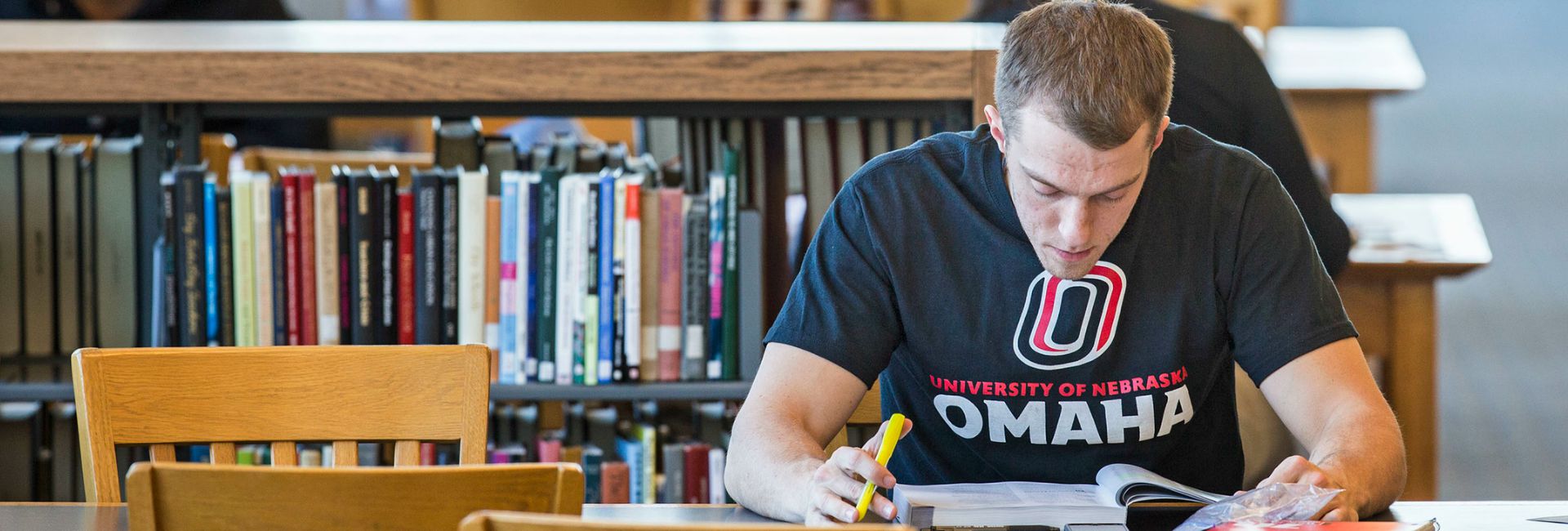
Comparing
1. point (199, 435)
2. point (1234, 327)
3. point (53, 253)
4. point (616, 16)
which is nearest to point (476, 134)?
point (53, 253)

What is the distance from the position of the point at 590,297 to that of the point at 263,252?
0.45 meters

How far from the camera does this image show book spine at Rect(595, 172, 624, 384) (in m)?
2.03

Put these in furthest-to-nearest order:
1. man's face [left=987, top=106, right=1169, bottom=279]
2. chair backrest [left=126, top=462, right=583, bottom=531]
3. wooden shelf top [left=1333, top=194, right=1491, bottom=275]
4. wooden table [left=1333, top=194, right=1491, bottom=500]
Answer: wooden table [left=1333, top=194, right=1491, bottom=500] → wooden shelf top [left=1333, top=194, right=1491, bottom=275] → man's face [left=987, top=106, right=1169, bottom=279] → chair backrest [left=126, top=462, right=583, bottom=531]

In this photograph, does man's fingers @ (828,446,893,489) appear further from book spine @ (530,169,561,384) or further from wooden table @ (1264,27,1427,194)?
wooden table @ (1264,27,1427,194)

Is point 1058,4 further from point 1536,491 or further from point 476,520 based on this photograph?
point 1536,491

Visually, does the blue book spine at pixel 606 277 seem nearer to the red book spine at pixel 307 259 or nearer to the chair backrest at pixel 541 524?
the red book spine at pixel 307 259

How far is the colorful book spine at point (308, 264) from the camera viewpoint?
80.0 inches

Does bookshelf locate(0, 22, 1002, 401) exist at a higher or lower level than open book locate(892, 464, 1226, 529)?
higher

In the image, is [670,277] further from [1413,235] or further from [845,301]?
[1413,235]

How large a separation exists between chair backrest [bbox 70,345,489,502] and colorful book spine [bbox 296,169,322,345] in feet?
1.90

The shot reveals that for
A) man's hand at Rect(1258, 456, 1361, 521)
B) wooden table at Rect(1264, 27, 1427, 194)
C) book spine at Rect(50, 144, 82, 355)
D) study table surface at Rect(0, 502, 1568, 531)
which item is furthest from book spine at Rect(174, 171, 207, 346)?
wooden table at Rect(1264, 27, 1427, 194)

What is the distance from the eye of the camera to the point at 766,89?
2.02 m

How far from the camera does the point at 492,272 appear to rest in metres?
2.05

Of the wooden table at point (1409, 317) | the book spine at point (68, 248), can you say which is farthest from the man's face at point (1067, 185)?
the wooden table at point (1409, 317)
